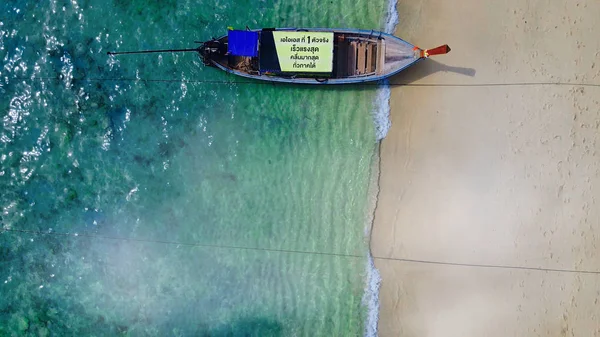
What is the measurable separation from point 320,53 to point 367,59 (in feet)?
3.64

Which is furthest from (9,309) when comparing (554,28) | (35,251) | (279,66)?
(554,28)

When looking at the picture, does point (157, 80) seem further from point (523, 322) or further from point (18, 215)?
point (523, 322)

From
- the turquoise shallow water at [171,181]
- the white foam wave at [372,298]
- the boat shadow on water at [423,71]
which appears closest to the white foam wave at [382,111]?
the turquoise shallow water at [171,181]

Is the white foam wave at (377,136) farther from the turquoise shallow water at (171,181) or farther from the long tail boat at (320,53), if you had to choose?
the long tail boat at (320,53)

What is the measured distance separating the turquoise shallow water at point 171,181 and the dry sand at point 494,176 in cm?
93

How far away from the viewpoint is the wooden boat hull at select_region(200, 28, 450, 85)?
1029 centimetres

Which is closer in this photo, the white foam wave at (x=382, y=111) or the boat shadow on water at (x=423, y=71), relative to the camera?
the boat shadow on water at (x=423, y=71)

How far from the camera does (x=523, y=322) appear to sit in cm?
1041

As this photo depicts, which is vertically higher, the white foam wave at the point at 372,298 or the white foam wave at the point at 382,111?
the white foam wave at the point at 382,111

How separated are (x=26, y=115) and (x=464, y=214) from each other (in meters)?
11.3

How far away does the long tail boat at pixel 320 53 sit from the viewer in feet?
33.8

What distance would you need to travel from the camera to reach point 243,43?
10312mm

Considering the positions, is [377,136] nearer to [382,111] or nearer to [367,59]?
[382,111]

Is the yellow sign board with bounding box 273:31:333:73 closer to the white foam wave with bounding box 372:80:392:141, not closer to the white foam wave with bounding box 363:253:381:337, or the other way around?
the white foam wave with bounding box 372:80:392:141
